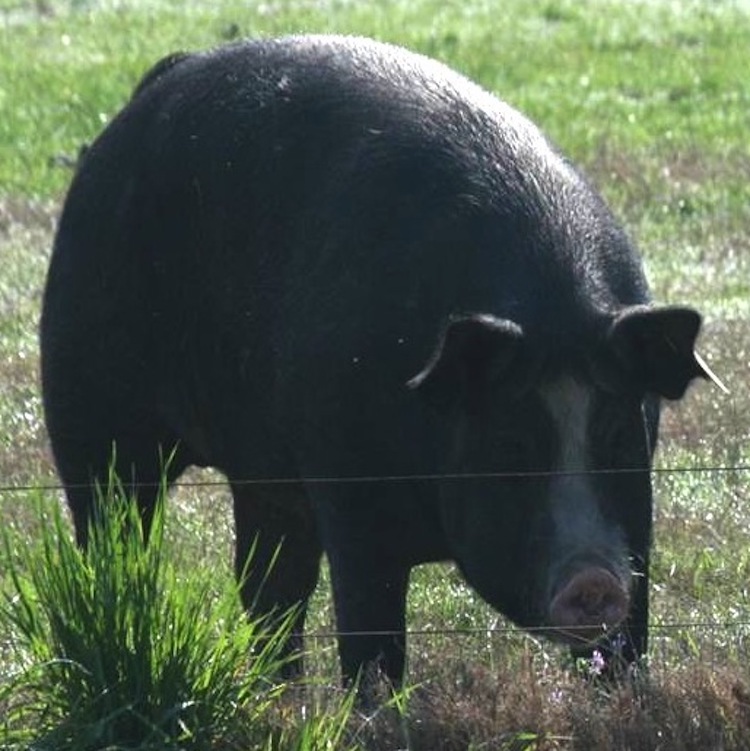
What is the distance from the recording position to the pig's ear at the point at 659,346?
700 cm

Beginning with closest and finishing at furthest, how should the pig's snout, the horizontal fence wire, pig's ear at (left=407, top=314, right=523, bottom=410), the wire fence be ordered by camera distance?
the pig's snout < pig's ear at (left=407, top=314, right=523, bottom=410) < the horizontal fence wire < the wire fence

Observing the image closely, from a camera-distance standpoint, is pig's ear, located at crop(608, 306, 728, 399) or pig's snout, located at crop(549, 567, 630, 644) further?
pig's ear, located at crop(608, 306, 728, 399)

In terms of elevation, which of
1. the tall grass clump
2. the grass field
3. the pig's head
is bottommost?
the grass field

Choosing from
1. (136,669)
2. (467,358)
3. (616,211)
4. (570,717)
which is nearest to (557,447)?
(467,358)

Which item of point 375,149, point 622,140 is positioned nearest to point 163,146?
point 375,149

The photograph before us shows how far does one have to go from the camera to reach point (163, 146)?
333 inches

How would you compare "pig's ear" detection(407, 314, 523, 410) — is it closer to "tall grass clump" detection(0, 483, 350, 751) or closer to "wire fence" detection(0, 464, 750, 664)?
"wire fence" detection(0, 464, 750, 664)

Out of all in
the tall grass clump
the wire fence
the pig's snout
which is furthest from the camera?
the wire fence

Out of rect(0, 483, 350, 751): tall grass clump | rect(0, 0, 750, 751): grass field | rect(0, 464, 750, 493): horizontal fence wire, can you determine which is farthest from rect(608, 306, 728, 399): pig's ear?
rect(0, 483, 350, 751): tall grass clump

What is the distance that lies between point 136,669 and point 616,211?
952cm

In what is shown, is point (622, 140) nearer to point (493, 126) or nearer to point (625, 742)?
point (493, 126)

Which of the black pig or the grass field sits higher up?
the black pig

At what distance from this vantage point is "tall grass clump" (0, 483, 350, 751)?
6641 millimetres

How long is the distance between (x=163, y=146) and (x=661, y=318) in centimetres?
201
